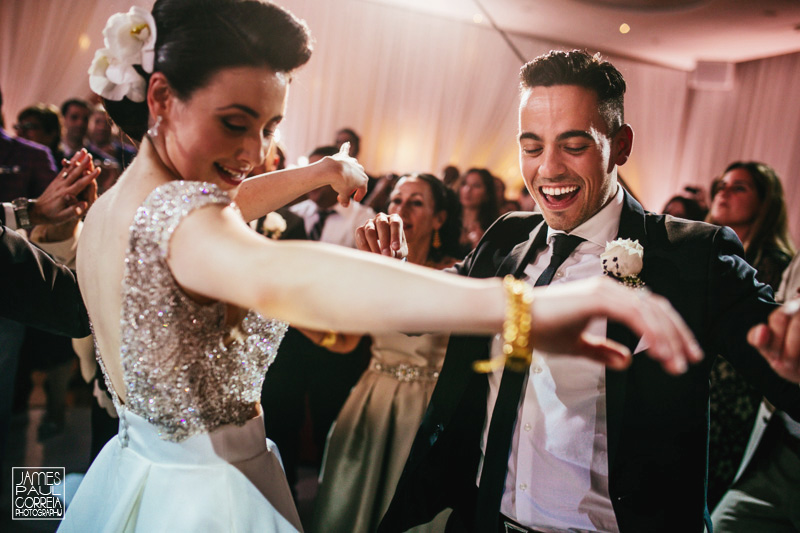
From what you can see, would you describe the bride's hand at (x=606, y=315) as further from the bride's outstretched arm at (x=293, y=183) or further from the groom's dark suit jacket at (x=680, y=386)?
the bride's outstretched arm at (x=293, y=183)

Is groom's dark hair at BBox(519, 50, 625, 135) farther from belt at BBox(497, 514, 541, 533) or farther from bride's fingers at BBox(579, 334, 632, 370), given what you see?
belt at BBox(497, 514, 541, 533)

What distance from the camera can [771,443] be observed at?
2.06 m

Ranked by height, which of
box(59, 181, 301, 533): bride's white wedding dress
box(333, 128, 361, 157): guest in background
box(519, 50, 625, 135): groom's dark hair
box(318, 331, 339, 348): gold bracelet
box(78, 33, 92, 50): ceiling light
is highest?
box(78, 33, 92, 50): ceiling light

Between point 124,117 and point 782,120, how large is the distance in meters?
8.54

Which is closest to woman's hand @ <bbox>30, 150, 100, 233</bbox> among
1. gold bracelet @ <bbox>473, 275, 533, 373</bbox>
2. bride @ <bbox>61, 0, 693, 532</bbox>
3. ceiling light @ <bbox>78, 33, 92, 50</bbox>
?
bride @ <bbox>61, 0, 693, 532</bbox>

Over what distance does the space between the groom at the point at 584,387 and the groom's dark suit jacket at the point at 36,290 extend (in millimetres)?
1050

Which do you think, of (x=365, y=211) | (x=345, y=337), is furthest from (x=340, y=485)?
(x=365, y=211)

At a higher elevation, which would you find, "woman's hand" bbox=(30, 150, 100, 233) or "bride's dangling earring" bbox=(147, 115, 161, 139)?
"bride's dangling earring" bbox=(147, 115, 161, 139)

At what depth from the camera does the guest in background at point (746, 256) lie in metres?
2.97

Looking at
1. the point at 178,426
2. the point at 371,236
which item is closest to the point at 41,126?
the point at 371,236

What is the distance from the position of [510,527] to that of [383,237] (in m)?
0.88

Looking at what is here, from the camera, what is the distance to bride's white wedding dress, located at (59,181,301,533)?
94cm

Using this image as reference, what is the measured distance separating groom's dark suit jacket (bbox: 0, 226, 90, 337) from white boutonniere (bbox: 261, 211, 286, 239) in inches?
Answer: 65.4

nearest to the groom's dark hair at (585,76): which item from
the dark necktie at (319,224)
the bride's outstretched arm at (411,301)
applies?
the bride's outstretched arm at (411,301)
